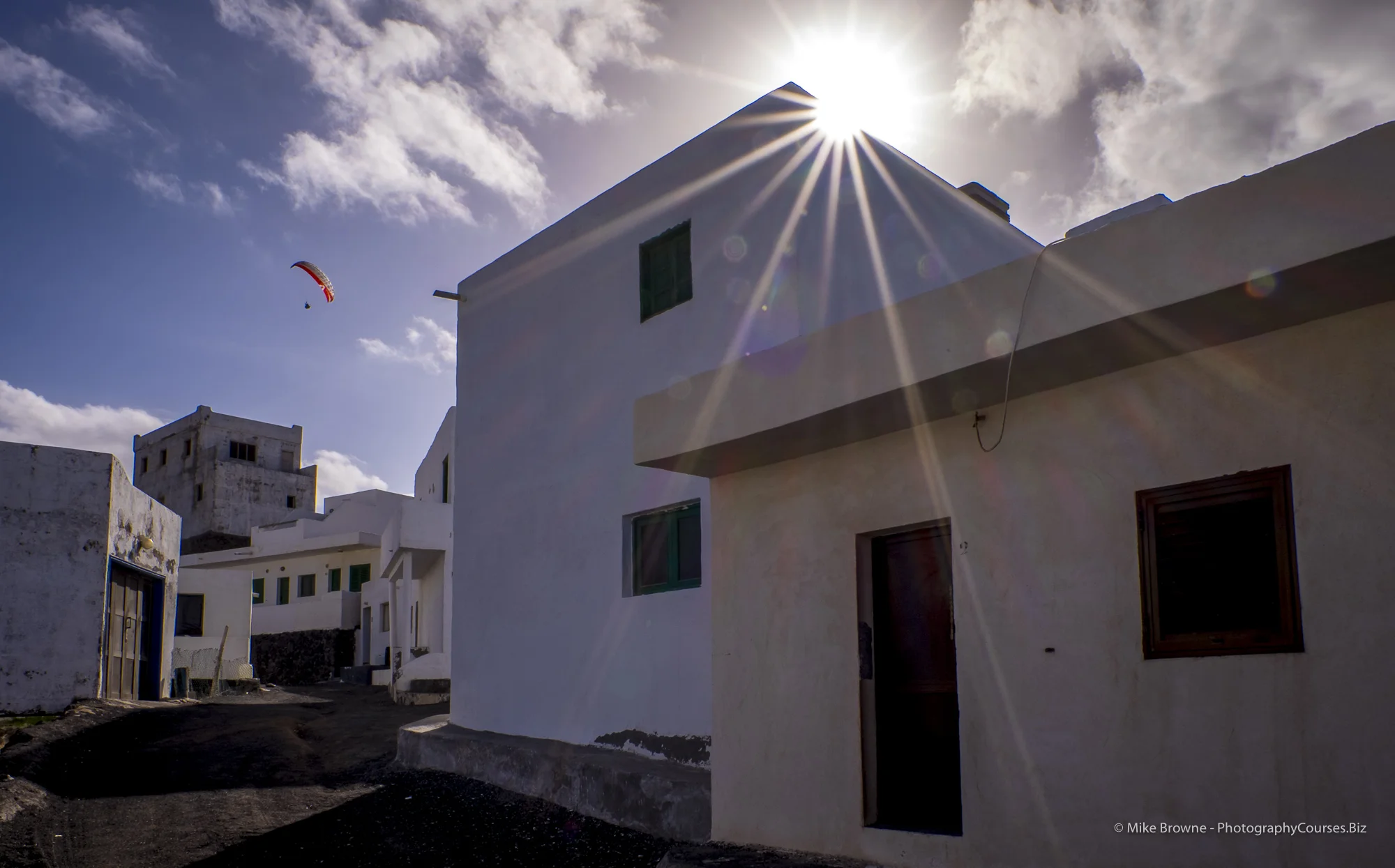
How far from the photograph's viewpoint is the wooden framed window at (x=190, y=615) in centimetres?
2650

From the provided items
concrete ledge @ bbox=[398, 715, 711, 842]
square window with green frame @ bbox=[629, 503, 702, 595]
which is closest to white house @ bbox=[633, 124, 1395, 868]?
concrete ledge @ bbox=[398, 715, 711, 842]

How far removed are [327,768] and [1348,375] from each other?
10.6 meters

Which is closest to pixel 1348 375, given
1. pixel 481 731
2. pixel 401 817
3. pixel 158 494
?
pixel 401 817

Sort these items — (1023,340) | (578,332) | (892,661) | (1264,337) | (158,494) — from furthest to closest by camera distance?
(158,494)
(578,332)
(892,661)
(1023,340)
(1264,337)

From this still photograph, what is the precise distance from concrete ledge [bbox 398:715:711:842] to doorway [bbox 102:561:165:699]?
193 inches

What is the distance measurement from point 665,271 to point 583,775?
4571 millimetres

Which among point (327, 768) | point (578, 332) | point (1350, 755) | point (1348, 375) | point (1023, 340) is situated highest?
point (578, 332)

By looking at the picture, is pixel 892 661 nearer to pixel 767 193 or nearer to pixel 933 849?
pixel 933 849

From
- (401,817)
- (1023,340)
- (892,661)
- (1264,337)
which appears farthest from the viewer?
(401,817)

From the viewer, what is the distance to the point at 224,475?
48.9m

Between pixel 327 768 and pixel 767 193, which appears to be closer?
pixel 767 193

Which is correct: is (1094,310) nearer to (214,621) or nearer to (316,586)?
(214,621)

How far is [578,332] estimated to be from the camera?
35.0ft

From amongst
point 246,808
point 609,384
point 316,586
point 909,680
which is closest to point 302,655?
point 316,586
